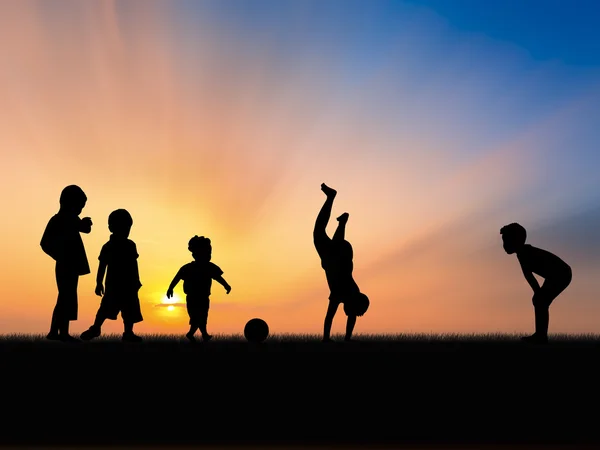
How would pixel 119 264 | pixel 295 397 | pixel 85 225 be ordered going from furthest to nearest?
pixel 119 264 < pixel 85 225 < pixel 295 397

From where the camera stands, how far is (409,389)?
10922 millimetres

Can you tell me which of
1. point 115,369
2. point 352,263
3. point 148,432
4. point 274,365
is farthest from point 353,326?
point 148,432

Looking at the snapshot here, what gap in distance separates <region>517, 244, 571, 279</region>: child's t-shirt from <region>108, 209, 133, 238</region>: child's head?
7.52 meters

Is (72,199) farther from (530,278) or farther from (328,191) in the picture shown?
(530,278)

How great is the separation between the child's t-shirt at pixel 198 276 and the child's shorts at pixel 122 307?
1303 millimetres

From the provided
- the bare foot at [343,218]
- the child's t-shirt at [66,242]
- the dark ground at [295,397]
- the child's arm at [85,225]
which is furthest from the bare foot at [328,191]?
the child's t-shirt at [66,242]

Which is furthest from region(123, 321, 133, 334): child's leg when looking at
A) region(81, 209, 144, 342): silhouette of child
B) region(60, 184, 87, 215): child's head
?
region(60, 184, 87, 215): child's head

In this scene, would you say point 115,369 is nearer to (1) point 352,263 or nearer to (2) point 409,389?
(2) point 409,389

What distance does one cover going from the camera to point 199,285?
15.8 meters

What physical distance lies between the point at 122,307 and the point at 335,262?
4.16m

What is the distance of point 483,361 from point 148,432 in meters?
5.45

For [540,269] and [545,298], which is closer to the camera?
[545,298]

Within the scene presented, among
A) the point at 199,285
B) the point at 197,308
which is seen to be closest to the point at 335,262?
the point at 199,285

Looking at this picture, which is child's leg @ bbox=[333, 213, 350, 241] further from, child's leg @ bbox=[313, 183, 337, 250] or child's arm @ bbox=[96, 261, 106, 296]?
child's arm @ bbox=[96, 261, 106, 296]
